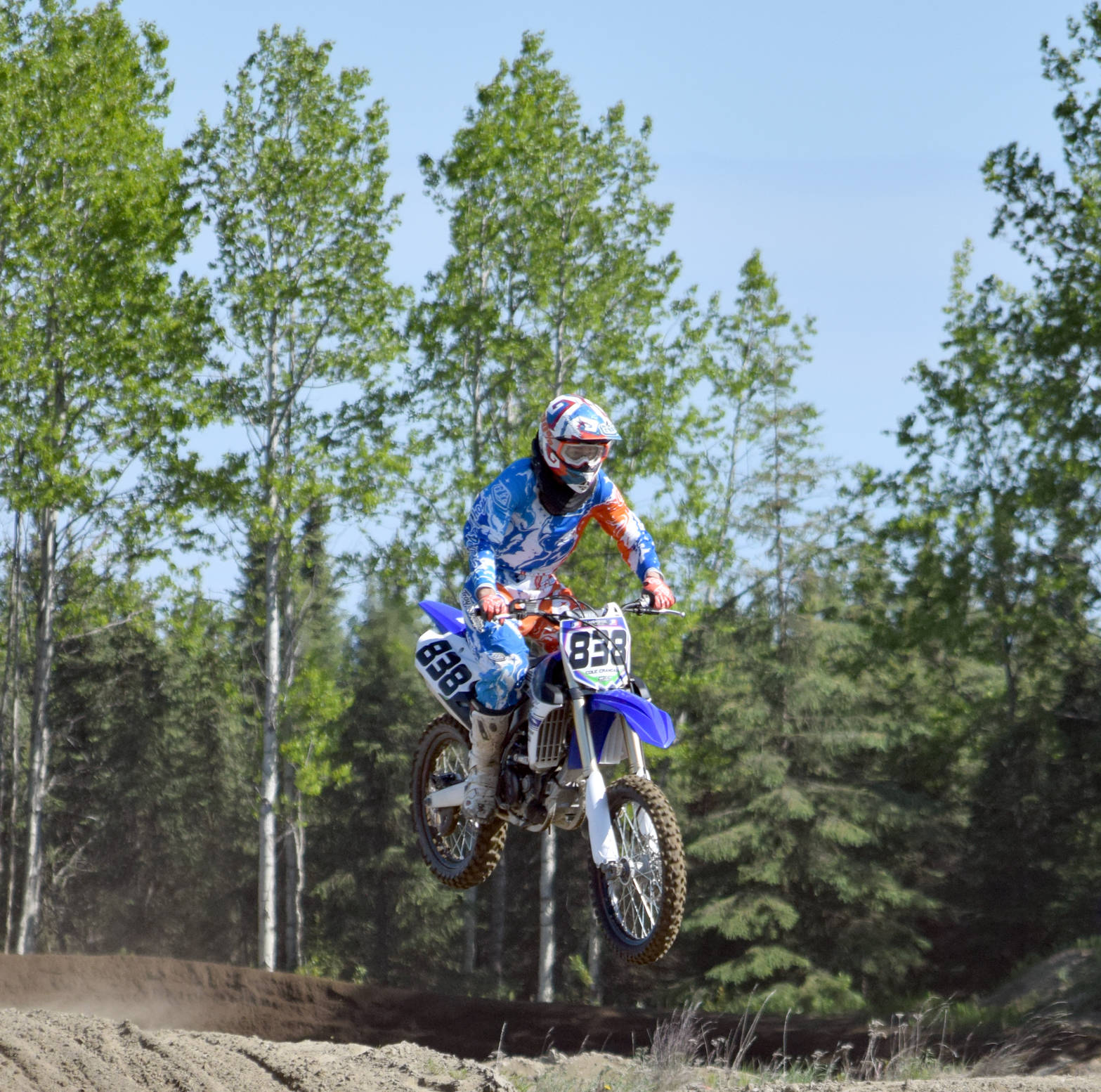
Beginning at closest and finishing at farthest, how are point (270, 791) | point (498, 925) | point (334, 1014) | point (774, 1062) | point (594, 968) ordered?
point (774, 1062) → point (334, 1014) → point (270, 791) → point (594, 968) → point (498, 925)

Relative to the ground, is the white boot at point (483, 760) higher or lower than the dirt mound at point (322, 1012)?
higher

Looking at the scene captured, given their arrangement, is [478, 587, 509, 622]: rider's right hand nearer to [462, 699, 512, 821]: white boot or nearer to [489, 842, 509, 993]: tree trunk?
[462, 699, 512, 821]: white boot

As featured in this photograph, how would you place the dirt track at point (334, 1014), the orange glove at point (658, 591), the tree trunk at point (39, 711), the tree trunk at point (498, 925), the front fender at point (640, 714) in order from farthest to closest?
the tree trunk at point (498, 925)
the tree trunk at point (39, 711)
the dirt track at point (334, 1014)
the orange glove at point (658, 591)
the front fender at point (640, 714)

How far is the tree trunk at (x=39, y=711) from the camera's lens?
19.8m

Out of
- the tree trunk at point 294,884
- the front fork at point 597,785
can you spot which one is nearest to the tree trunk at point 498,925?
the tree trunk at point 294,884

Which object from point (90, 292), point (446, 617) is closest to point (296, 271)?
point (90, 292)

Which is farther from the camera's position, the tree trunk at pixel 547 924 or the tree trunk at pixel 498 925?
the tree trunk at pixel 498 925

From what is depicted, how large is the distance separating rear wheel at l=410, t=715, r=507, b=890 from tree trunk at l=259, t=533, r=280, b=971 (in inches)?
435

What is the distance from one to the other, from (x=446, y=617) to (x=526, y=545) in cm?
133

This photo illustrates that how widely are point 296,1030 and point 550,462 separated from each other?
955cm

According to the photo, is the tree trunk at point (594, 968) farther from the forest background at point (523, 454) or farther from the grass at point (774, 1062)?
the grass at point (774, 1062)

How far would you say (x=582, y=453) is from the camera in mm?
6648

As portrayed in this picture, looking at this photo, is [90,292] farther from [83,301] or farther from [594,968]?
[594,968]

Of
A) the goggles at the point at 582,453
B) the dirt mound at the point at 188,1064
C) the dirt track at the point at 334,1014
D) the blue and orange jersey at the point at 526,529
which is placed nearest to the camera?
the goggles at the point at 582,453
